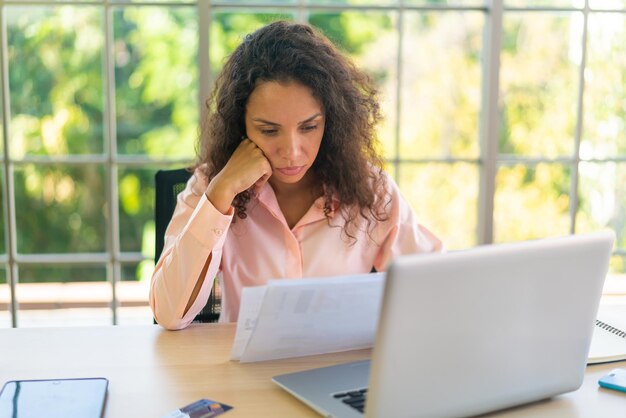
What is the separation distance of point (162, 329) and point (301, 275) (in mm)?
366

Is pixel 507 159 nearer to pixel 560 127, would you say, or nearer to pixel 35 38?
pixel 560 127

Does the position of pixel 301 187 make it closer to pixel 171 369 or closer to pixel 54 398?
pixel 171 369

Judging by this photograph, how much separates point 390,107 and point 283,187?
114 cm

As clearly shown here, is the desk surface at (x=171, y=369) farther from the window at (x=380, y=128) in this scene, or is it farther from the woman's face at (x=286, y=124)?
the window at (x=380, y=128)

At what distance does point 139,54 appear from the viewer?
342cm

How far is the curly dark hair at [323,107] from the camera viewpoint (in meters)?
1.67

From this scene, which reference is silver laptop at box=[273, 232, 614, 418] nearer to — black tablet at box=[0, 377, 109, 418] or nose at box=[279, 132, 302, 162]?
black tablet at box=[0, 377, 109, 418]

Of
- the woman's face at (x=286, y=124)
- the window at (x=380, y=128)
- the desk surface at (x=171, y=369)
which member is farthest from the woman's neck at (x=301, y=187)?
the window at (x=380, y=128)

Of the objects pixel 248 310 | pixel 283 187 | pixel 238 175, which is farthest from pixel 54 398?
pixel 283 187

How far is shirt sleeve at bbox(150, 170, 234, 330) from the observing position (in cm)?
157

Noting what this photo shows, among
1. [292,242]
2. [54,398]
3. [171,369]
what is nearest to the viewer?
[54,398]

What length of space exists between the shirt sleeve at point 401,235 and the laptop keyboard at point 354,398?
63 cm

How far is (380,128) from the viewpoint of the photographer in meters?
2.76

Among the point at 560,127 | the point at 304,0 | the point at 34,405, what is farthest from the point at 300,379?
the point at 560,127
